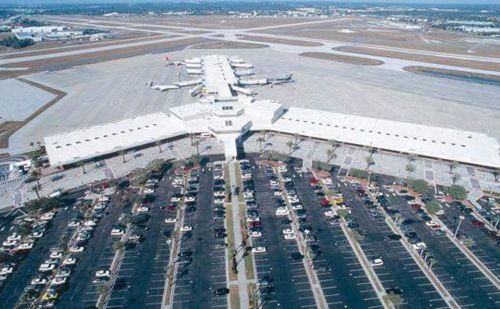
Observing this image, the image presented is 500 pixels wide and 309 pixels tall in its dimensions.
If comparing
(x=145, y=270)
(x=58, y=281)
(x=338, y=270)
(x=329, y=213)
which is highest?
(x=58, y=281)

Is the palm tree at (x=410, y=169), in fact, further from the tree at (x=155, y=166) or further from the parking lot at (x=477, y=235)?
the tree at (x=155, y=166)

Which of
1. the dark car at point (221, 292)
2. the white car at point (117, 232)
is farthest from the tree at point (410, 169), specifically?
the white car at point (117, 232)

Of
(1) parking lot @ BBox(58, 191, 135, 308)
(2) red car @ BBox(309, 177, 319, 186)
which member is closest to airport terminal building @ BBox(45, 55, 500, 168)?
(2) red car @ BBox(309, 177, 319, 186)

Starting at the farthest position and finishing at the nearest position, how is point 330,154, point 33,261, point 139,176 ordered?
point 330,154
point 139,176
point 33,261

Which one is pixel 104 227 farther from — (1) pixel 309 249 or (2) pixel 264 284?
(1) pixel 309 249

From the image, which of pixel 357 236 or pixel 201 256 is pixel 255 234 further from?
pixel 357 236

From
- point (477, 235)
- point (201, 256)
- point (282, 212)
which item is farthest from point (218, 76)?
point (477, 235)
